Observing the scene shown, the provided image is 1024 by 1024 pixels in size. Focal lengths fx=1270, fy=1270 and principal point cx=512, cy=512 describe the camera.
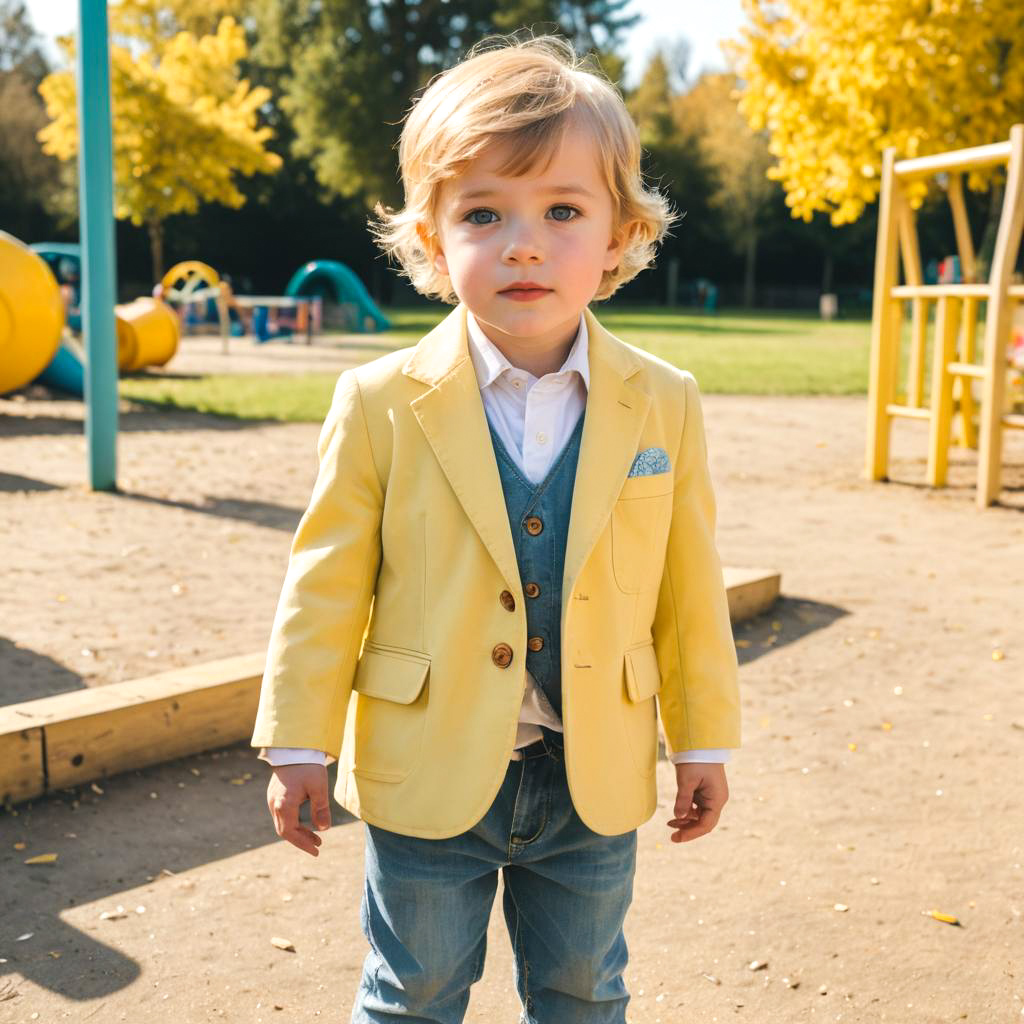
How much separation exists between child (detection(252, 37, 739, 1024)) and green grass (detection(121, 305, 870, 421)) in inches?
396

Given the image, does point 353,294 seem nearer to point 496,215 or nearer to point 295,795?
point 496,215

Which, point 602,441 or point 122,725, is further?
point 122,725

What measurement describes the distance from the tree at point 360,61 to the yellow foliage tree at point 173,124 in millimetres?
10682

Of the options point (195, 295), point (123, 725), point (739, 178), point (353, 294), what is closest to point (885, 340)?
point (123, 725)

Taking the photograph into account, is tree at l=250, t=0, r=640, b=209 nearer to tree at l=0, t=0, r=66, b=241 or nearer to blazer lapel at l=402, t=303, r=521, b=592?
tree at l=0, t=0, r=66, b=241

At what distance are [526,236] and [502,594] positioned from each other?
51 cm

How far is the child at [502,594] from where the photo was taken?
1.82 m

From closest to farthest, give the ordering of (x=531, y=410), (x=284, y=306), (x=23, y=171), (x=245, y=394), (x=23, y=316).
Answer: (x=531, y=410) < (x=23, y=316) < (x=245, y=394) < (x=284, y=306) < (x=23, y=171)

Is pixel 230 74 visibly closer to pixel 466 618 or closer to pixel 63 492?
pixel 63 492

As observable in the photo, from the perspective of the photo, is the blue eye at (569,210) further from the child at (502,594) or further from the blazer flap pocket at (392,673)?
the blazer flap pocket at (392,673)

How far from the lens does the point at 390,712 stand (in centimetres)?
186

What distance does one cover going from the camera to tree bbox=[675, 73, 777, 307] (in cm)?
4678

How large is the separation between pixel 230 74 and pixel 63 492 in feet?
83.4

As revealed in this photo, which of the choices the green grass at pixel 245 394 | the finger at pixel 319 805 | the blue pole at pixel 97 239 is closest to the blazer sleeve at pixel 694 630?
the finger at pixel 319 805
